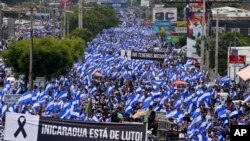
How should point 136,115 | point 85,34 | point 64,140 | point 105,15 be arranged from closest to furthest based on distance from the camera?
1. point 64,140
2. point 136,115
3. point 85,34
4. point 105,15

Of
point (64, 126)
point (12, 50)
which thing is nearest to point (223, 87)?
point (12, 50)

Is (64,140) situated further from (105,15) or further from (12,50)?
(105,15)

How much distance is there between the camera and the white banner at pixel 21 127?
14.1 meters

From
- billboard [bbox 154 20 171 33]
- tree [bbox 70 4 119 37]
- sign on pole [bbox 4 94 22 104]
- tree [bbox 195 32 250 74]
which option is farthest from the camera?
billboard [bbox 154 20 171 33]

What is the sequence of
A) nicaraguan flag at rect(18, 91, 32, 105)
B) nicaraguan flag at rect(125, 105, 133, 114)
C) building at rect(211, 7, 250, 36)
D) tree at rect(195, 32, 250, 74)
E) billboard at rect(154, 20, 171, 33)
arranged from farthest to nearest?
billboard at rect(154, 20, 171, 33) < building at rect(211, 7, 250, 36) < tree at rect(195, 32, 250, 74) < nicaraguan flag at rect(125, 105, 133, 114) < nicaraguan flag at rect(18, 91, 32, 105)

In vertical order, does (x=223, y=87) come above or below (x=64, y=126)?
below

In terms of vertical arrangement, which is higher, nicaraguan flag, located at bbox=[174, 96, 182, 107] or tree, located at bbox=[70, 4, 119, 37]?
nicaraguan flag, located at bbox=[174, 96, 182, 107]

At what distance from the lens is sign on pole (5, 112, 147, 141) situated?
13.5 metres

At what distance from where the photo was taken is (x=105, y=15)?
13388 centimetres

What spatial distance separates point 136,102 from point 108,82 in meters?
14.0

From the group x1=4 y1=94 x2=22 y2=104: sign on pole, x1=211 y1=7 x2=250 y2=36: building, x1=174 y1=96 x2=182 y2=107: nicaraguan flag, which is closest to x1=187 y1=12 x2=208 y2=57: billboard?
x1=211 y1=7 x2=250 y2=36: building

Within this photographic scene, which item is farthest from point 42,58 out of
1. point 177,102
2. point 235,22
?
point 235,22

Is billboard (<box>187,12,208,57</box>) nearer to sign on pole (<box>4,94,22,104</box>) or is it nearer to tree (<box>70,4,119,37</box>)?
tree (<box>70,4,119,37</box>)

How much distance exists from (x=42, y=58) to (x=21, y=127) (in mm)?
33817
